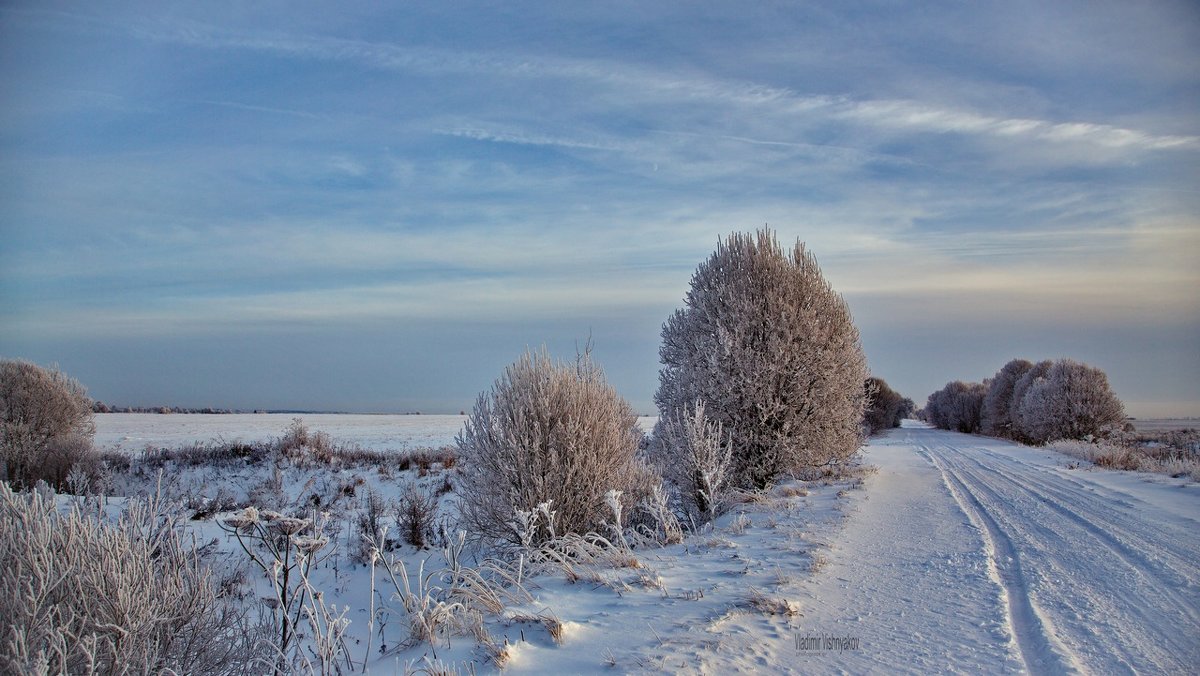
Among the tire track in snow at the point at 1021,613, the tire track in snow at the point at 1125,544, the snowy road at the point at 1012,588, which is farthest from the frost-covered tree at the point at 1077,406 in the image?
the tire track in snow at the point at 1021,613

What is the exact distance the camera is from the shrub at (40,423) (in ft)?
51.6

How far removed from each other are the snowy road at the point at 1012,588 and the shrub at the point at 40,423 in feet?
55.6

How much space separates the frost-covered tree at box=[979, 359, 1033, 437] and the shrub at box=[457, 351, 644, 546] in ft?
139

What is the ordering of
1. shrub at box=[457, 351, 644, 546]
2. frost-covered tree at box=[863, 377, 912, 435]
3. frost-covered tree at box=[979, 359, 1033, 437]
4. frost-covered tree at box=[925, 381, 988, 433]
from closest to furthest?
shrub at box=[457, 351, 644, 546], frost-covered tree at box=[979, 359, 1033, 437], frost-covered tree at box=[863, 377, 912, 435], frost-covered tree at box=[925, 381, 988, 433]

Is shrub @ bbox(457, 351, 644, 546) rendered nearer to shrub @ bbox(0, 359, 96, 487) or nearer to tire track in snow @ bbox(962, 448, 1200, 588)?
tire track in snow @ bbox(962, 448, 1200, 588)

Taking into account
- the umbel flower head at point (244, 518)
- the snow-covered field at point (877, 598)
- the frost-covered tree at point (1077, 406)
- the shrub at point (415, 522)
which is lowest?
the shrub at point (415, 522)

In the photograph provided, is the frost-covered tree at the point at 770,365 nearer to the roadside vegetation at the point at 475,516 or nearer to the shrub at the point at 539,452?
the roadside vegetation at the point at 475,516

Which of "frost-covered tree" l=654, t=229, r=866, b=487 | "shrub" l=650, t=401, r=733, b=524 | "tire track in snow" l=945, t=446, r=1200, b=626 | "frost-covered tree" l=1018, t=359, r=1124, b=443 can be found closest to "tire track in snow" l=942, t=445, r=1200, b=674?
"tire track in snow" l=945, t=446, r=1200, b=626

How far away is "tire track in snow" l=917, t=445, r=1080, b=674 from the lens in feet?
12.2

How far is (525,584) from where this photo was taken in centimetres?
595

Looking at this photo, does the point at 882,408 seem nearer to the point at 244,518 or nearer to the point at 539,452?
the point at 539,452

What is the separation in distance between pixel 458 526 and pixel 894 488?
698cm

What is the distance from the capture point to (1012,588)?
5.12 meters

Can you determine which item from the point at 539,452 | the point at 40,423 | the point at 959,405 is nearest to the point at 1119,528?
the point at 539,452
